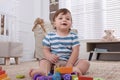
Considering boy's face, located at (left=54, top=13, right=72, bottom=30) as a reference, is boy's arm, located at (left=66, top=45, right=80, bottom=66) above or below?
below

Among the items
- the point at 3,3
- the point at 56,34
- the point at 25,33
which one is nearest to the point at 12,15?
the point at 3,3

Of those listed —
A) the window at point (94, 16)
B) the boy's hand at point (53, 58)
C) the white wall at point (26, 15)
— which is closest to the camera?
the boy's hand at point (53, 58)

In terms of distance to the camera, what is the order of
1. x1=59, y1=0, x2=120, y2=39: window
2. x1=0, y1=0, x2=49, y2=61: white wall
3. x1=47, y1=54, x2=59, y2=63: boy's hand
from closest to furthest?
x1=47, y1=54, x2=59, y2=63: boy's hand → x1=0, y1=0, x2=49, y2=61: white wall → x1=59, y1=0, x2=120, y2=39: window

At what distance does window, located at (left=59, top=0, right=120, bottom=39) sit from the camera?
3988 mm

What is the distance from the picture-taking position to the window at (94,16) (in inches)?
157

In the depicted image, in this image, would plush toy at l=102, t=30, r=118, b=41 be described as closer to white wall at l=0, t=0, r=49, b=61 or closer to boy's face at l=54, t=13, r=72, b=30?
white wall at l=0, t=0, r=49, b=61

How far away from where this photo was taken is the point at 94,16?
420 centimetres

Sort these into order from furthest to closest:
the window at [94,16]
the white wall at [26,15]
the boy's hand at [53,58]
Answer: the window at [94,16] < the white wall at [26,15] < the boy's hand at [53,58]

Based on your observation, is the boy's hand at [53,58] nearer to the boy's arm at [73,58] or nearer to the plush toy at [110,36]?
the boy's arm at [73,58]

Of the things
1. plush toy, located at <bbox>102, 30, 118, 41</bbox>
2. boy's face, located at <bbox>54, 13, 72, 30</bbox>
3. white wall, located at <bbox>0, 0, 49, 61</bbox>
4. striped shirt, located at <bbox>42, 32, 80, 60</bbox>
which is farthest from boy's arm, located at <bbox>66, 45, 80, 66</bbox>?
plush toy, located at <bbox>102, 30, 118, 41</bbox>

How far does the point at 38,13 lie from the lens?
4297 mm

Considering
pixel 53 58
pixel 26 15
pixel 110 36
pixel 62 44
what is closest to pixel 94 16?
pixel 110 36

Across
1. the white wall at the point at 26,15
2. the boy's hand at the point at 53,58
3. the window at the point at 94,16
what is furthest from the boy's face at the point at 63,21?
the window at the point at 94,16

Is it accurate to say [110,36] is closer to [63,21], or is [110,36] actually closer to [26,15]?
[26,15]
